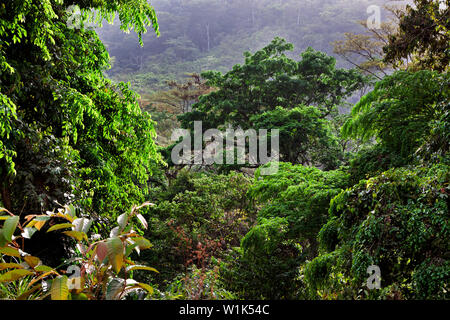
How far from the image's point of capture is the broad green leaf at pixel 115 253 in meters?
1.16

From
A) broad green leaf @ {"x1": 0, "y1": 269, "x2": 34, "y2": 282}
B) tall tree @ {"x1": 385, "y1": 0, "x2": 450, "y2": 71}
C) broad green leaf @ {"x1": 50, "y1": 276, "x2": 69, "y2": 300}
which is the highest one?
tall tree @ {"x1": 385, "y1": 0, "x2": 450, "y2": 71}

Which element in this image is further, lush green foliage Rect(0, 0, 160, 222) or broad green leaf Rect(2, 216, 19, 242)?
lush green foliage Rect(0, 0, 160, 222)

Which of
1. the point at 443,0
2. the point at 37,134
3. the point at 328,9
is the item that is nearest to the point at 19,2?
the point at 37,134

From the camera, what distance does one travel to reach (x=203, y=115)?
552 inches

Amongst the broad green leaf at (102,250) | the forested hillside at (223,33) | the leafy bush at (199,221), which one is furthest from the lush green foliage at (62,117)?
the forested hillside at (223,33)

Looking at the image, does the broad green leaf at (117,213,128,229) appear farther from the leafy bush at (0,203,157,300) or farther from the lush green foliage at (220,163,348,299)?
the lush green foliage at (220,163,348,299)

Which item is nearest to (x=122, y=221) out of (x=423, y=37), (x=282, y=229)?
(x=282, y=229)

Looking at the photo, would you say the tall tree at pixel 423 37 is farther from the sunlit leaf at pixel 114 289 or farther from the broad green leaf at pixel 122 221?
the sunlit leaf at pixel 114 289

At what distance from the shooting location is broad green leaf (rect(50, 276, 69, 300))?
1142 millimetres

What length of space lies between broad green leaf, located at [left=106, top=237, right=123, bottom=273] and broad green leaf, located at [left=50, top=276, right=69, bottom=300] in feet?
0.63

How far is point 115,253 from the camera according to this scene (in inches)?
46.3

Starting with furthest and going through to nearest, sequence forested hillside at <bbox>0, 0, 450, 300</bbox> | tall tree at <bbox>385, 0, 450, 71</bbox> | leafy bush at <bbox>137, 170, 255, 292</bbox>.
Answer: leafy bush at <bbox>137, 170, 255, 292</bbox> → tall tree at <bbox>385, 0, 450, 71</bbox> → forested hillside at <bbox>0, 0, 450, 300</bbox>

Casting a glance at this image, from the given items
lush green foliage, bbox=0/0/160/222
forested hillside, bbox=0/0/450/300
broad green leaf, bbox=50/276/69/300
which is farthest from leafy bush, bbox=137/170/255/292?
broad green leaf, bbox=50/276/69/300
